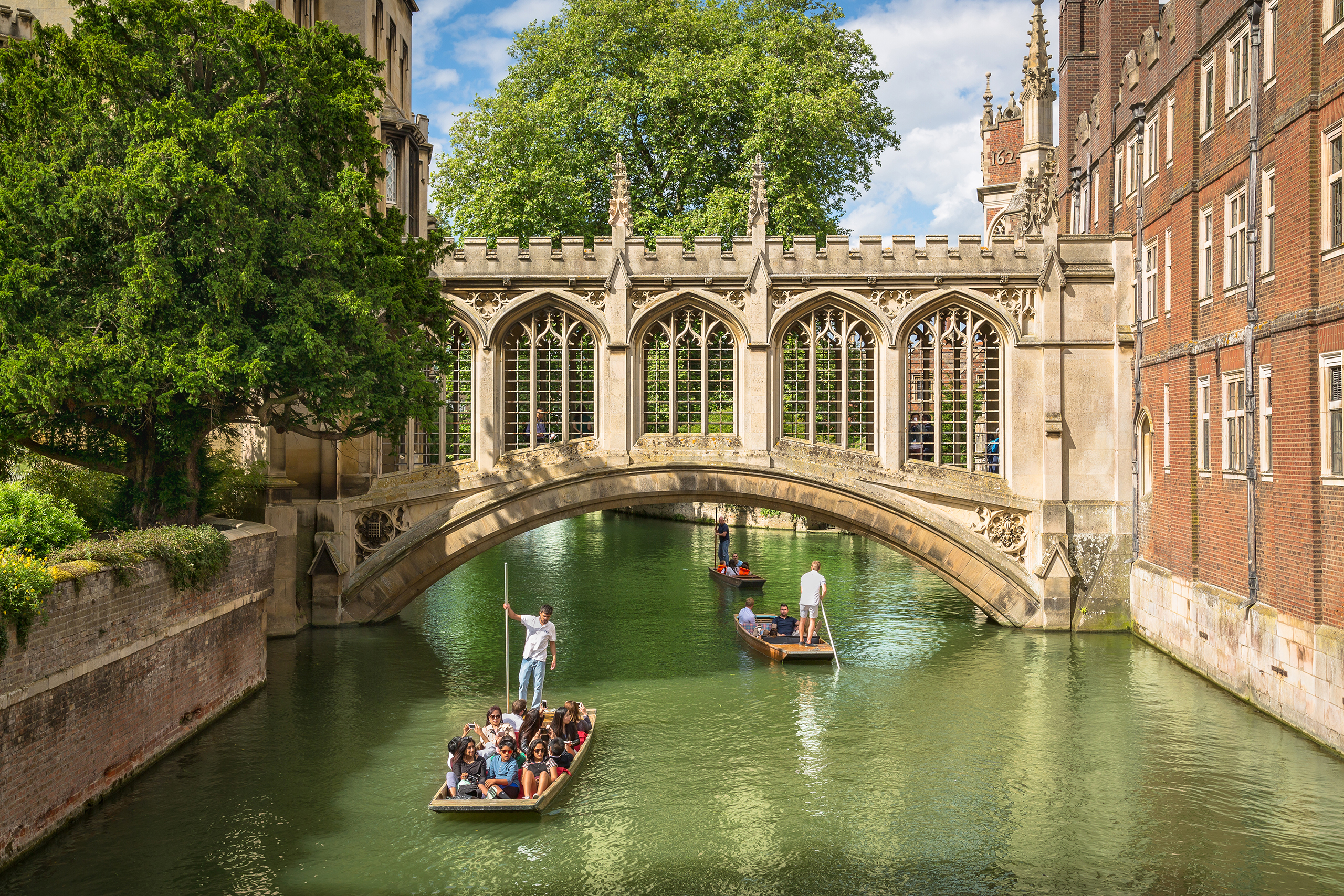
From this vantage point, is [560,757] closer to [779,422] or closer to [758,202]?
[779,422]

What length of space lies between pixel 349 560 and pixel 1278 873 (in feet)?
52.3

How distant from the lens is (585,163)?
2917 cm

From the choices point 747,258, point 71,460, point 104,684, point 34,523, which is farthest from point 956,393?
point 34,523

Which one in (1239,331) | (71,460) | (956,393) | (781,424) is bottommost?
(71,460)

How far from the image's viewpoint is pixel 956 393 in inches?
858

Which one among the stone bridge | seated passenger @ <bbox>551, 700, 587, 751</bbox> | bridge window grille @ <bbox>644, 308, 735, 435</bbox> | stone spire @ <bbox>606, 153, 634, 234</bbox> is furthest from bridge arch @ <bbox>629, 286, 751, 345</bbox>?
seated passenger @ <bbox>551, 700, 587, 751</bbox>

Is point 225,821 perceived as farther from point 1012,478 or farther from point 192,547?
point 1012,478

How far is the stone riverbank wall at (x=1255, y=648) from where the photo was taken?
12906mm

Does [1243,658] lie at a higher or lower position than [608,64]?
lower

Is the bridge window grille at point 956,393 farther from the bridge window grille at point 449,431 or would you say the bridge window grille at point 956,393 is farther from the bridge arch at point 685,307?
the bridge window grille at point 449,431

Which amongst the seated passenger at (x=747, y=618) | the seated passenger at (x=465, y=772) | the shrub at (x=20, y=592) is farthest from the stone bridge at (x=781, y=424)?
the shrub at (x=20, y=592)

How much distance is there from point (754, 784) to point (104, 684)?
6.87 metres

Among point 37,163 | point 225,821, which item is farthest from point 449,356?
point 225,821

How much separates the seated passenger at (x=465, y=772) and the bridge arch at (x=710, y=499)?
31.2 ft
